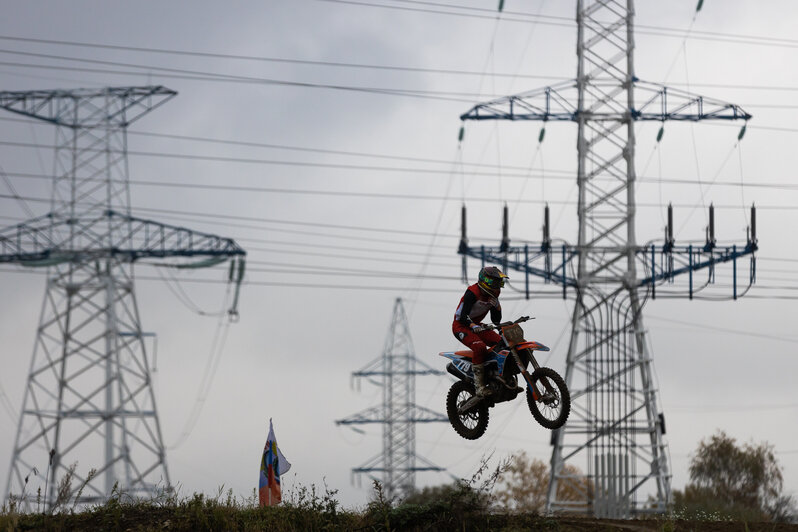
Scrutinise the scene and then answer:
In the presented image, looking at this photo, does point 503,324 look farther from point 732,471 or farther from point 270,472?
point 732,471

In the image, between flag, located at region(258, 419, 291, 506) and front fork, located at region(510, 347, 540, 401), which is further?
flag, located at region(258, 419, 291, 506)

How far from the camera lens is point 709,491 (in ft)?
245

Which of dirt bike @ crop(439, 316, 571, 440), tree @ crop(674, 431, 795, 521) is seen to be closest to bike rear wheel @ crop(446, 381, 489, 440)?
dirt bike @ crop(439, 316, 571, 440)

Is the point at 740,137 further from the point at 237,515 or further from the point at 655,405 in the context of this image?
the point at 237,515

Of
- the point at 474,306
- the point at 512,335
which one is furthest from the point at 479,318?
the point at 512,335

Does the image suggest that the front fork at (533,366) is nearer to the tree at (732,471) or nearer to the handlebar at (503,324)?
the handlebar at (503,324)

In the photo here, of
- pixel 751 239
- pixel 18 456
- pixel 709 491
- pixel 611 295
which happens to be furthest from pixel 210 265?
pixel 709 491

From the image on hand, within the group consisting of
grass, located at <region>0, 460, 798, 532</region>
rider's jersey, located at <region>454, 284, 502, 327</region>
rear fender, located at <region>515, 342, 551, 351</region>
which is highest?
rider's jersey, located at <region>454, 284, 502, 327</region>

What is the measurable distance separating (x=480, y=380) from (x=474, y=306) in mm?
1295

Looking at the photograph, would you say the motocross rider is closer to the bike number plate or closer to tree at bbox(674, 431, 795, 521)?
the bike number plate

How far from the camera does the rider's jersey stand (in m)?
21.8

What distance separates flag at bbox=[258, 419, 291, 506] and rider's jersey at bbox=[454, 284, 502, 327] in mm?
3959

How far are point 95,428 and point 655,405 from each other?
857 inches

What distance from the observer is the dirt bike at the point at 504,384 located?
69.6ft
